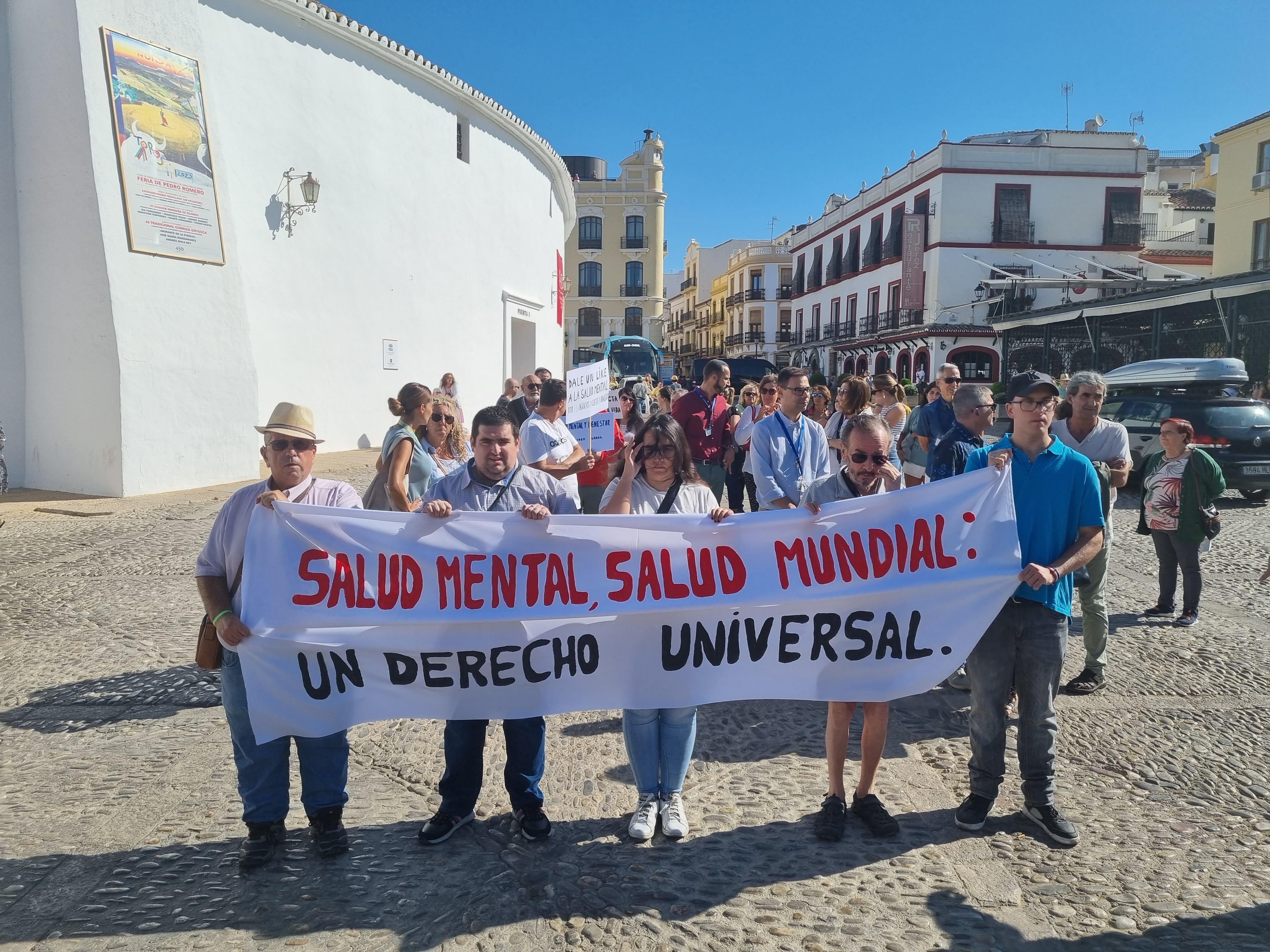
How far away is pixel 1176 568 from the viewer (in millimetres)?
6652

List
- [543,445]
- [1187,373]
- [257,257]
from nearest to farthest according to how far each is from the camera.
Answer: [543,445]
[1187,373]
[257,257]

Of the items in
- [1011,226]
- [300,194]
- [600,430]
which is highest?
[1011,226]

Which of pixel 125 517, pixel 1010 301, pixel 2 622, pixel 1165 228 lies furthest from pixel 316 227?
pixel 1165 228

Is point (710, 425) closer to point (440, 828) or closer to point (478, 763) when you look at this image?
point (478, 763)

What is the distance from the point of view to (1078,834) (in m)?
3.54

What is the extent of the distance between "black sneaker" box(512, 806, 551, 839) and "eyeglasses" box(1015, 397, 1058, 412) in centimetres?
262

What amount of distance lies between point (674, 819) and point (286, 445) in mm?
2143

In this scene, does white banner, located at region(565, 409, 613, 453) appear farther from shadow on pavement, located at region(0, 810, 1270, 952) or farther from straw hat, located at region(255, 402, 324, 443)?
shadow on pavement, located at region(0, 810, 1270, 952)

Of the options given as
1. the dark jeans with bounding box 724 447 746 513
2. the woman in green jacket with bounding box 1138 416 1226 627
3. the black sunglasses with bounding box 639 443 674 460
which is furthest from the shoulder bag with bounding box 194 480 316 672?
the woman in green jacket with bounding box 1138 416 1226 627

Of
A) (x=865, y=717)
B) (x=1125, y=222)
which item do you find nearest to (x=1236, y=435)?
(x=865, y=717)

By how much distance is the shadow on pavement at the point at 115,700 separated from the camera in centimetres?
464

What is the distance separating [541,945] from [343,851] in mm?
970

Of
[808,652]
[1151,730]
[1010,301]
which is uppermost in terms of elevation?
[1010,301]

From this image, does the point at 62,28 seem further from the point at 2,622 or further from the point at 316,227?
the point at 2,622
